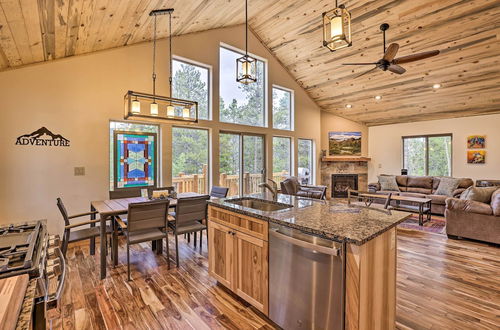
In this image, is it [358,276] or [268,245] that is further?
[268,245]

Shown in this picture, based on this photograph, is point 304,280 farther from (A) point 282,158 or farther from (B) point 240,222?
(A) point 282,158

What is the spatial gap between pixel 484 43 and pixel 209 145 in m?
5.69

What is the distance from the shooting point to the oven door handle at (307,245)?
1.52 meters

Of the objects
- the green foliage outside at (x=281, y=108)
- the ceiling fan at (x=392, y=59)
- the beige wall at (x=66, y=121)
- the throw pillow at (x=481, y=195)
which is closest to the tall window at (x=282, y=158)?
the green foliage outside at (x=281, y=108)

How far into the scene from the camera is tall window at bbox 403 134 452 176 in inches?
291

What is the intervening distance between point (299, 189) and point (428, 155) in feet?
14.4

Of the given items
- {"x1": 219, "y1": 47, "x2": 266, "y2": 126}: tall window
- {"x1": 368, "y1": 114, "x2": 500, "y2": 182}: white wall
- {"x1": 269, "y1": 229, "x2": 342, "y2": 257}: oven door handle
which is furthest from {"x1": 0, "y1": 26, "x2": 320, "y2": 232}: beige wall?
{"x1": 368, "y1": 114, "x2": 500, "y2": 182}: white wall

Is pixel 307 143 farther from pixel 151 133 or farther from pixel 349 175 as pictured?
pixel 151 133

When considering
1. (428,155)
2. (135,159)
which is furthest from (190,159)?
(428,155)

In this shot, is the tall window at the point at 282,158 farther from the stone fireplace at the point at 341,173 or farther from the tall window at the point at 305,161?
the stone fireplace at the point at 341,173

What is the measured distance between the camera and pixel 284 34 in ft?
19.6

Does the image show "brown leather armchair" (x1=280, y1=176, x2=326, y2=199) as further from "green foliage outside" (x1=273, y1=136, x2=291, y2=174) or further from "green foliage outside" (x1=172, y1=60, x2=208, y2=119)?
"green foliage outside" (x1=172, y1=60, x2=208, y2=119)

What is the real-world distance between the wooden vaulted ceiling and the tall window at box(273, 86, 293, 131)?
63 cm

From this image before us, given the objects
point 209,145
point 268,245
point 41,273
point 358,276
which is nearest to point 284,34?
point 209,145
